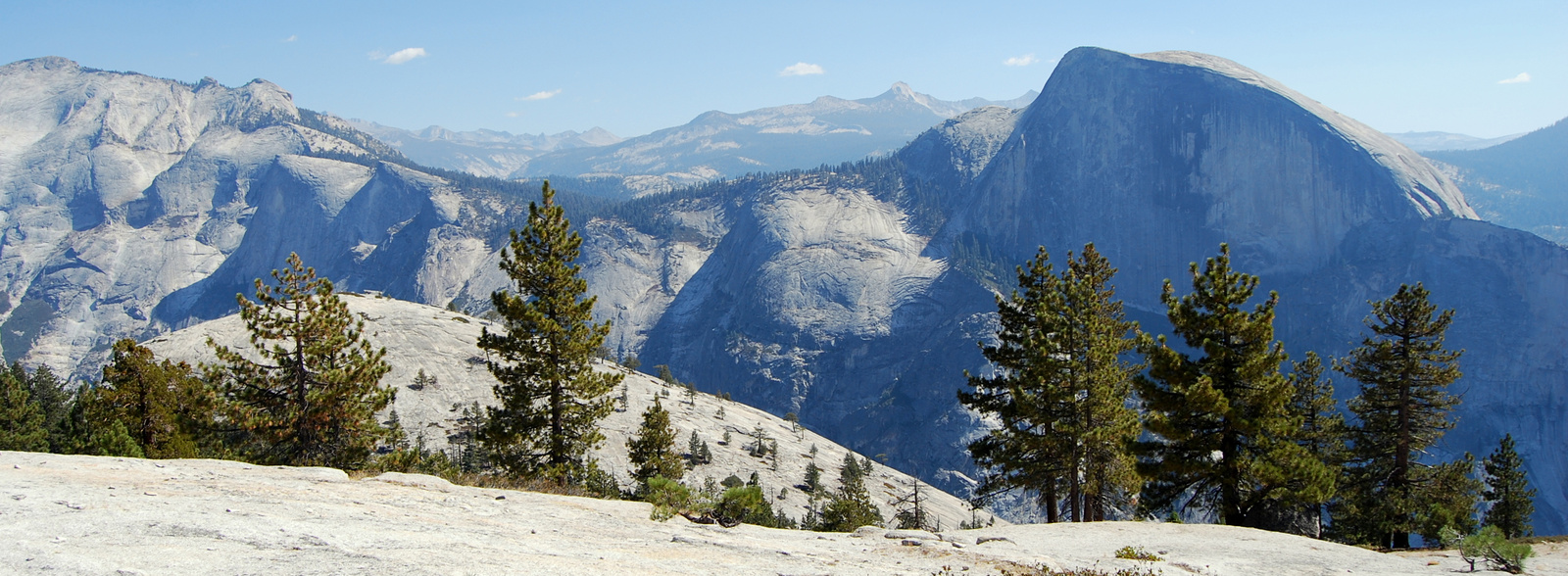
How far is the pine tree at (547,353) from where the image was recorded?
28.8 meters

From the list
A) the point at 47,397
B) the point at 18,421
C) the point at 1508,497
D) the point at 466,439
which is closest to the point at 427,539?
the point at 18,421

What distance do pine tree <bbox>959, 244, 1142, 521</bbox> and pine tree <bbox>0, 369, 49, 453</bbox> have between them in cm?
5702

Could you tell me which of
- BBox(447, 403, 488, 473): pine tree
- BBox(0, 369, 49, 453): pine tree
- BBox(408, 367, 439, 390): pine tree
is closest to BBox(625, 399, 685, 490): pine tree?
BBox(447, 403, 488, 473): pine tree

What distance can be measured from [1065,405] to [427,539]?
80.1 feet

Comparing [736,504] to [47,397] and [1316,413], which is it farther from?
[47,397]

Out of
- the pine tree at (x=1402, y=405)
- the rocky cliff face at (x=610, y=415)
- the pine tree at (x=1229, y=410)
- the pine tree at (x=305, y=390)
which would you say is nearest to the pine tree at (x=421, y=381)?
the rocky cliff face at (x=610, y=415)

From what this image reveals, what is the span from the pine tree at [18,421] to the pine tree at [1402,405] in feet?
241

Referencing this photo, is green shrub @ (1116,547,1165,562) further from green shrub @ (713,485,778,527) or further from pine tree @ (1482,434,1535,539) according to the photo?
pine tree @ (1482,434,1535,539)

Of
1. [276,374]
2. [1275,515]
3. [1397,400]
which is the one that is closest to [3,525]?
[276,374]

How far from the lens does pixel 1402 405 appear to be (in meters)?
32.9

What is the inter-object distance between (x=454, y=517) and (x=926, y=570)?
9.69 m

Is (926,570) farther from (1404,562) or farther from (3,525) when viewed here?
(3,525)

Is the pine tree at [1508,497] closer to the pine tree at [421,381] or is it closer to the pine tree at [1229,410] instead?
the pine tree at [1229,410]

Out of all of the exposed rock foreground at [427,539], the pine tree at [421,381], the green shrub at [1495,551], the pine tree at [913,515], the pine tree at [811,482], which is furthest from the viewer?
the pine tree at [421,381]
